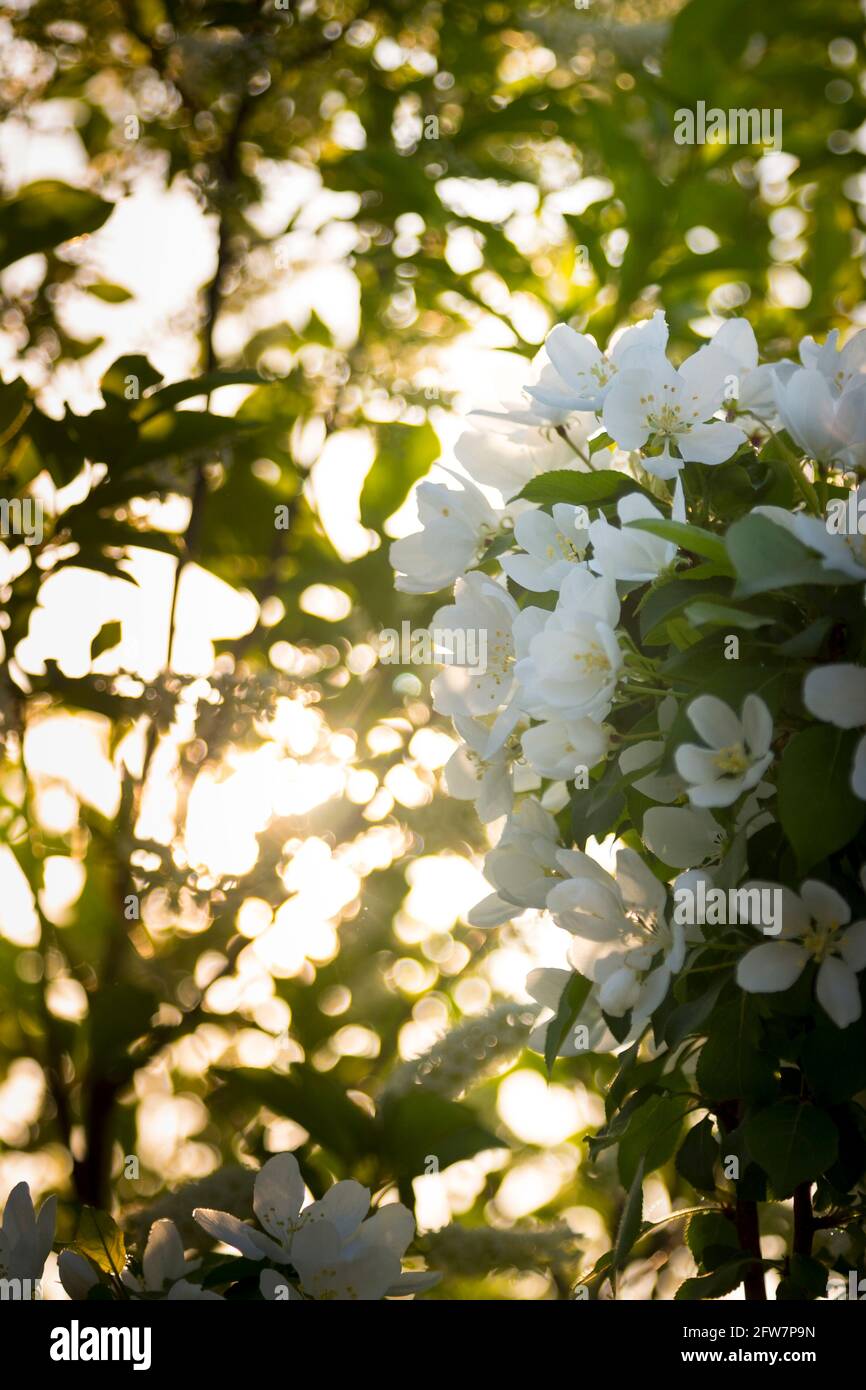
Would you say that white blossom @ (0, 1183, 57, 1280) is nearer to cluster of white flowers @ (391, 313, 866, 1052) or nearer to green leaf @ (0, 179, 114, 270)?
cluster of white flowers @ (391, 313, 866, 1052)

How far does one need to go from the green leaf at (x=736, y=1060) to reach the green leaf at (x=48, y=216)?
771 millimetres

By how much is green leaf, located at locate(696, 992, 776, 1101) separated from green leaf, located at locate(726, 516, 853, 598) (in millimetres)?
225

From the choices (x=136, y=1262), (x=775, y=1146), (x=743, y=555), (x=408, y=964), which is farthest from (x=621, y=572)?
(x=408, y=964)

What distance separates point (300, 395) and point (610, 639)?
2.55 feet

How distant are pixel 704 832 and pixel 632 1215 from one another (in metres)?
0.21

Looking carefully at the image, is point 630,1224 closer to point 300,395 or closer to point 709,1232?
point 709,1232

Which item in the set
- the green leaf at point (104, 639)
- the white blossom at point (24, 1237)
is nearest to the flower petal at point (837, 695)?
the white blossom at point (24, 1237)

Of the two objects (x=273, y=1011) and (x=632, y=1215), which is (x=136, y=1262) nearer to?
(x=632, y=1215)

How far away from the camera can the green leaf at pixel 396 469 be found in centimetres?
112

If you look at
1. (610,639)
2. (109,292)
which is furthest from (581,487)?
(109,292)

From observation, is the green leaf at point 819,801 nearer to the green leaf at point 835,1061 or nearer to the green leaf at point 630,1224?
the green leaf at point 835,1061

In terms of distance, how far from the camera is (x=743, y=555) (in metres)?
0.46

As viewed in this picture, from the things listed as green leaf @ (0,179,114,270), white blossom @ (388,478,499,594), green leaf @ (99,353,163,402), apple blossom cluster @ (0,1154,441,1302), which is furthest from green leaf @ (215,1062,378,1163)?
green leaf @ (0,179,114,270)

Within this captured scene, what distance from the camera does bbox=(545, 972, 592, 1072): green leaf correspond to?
0.61m
